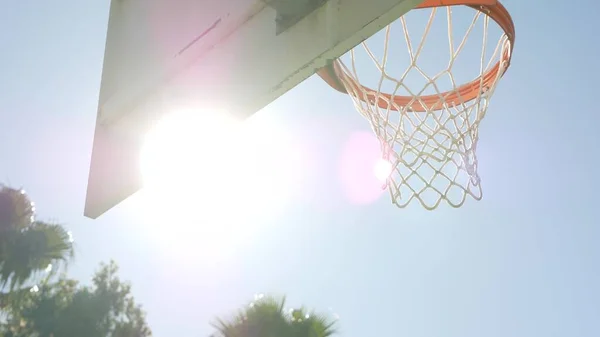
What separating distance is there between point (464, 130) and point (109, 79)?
1.73 metres

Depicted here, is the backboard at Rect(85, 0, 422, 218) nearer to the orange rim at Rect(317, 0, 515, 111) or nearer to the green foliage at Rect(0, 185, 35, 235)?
the orange rim at Rect(317, 0, 515, 111)

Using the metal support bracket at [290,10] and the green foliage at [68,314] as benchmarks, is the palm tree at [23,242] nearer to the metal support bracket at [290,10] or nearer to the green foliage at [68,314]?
the green foliage at [68,314]

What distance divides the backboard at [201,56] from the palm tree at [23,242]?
506cm

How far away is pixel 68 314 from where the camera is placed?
21.9ft

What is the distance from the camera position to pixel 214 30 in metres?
1.86

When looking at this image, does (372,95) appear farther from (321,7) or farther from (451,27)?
(321,7)

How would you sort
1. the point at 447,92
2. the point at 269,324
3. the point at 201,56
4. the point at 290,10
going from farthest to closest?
the point at 269,324
the point at 447,92
the point at 201,56
the point at 290,10

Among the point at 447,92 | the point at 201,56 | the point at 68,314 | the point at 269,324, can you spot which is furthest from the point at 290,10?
the point at 68,314

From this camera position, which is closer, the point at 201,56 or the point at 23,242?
the point at 201,56

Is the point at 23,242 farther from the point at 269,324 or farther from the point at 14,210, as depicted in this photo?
the point at 269,324

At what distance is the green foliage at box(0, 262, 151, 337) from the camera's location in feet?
21.7

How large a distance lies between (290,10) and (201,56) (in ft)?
1.27

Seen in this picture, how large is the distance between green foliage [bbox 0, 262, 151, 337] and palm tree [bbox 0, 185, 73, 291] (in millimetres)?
311

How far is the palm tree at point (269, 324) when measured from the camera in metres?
5.56
